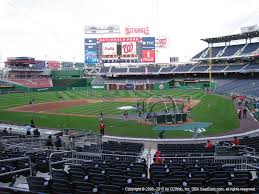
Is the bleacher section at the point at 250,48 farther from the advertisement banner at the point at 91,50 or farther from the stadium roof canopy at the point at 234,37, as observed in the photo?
the advertisement banner at the point at 91,50

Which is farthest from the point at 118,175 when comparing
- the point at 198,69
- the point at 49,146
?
the point at 198,69

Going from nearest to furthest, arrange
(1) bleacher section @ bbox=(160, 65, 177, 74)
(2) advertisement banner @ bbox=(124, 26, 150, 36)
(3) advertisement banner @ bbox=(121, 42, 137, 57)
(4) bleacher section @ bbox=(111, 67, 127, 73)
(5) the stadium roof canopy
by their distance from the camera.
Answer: (5) the stadium roof canopy, (3) advertisement banner @ bbox=(121, 42, 137, 57), (2) advertisement banner @ bbox=(124, 26, 150, 36), (1) bleacher section @ bbox=(160, 65, 177, 74), (4) bleacher section @ bbox=(111, 67, 127, 73)

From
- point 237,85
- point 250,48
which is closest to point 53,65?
point 250,48

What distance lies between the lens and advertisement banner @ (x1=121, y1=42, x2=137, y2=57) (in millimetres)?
84000

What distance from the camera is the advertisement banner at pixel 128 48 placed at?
276 feet

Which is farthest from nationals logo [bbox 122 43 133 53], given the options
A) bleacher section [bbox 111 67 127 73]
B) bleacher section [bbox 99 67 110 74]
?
bleacher section [bbox 99 67 110 74]

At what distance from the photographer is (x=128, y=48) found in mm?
84188

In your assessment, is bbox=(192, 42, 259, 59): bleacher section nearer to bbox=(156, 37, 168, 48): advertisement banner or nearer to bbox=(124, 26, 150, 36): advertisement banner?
bbox=(156, 37, 168, 48): advertisement banner

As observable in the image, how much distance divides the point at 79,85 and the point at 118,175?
93301 mm

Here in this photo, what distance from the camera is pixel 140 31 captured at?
8756 cm

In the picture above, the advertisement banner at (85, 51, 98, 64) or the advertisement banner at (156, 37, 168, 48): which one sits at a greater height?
the advertisement banner at (156, 37, 168, 48)

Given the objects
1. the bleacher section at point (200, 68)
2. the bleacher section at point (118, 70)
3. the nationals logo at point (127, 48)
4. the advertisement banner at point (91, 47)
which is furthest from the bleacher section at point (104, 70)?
the bleacher section at point (200, 68)

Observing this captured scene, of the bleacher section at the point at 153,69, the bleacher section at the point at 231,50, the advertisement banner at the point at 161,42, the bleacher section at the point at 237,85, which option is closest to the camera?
the bleacher section at the point at 237,85

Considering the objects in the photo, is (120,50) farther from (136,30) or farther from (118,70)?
(118,70)
